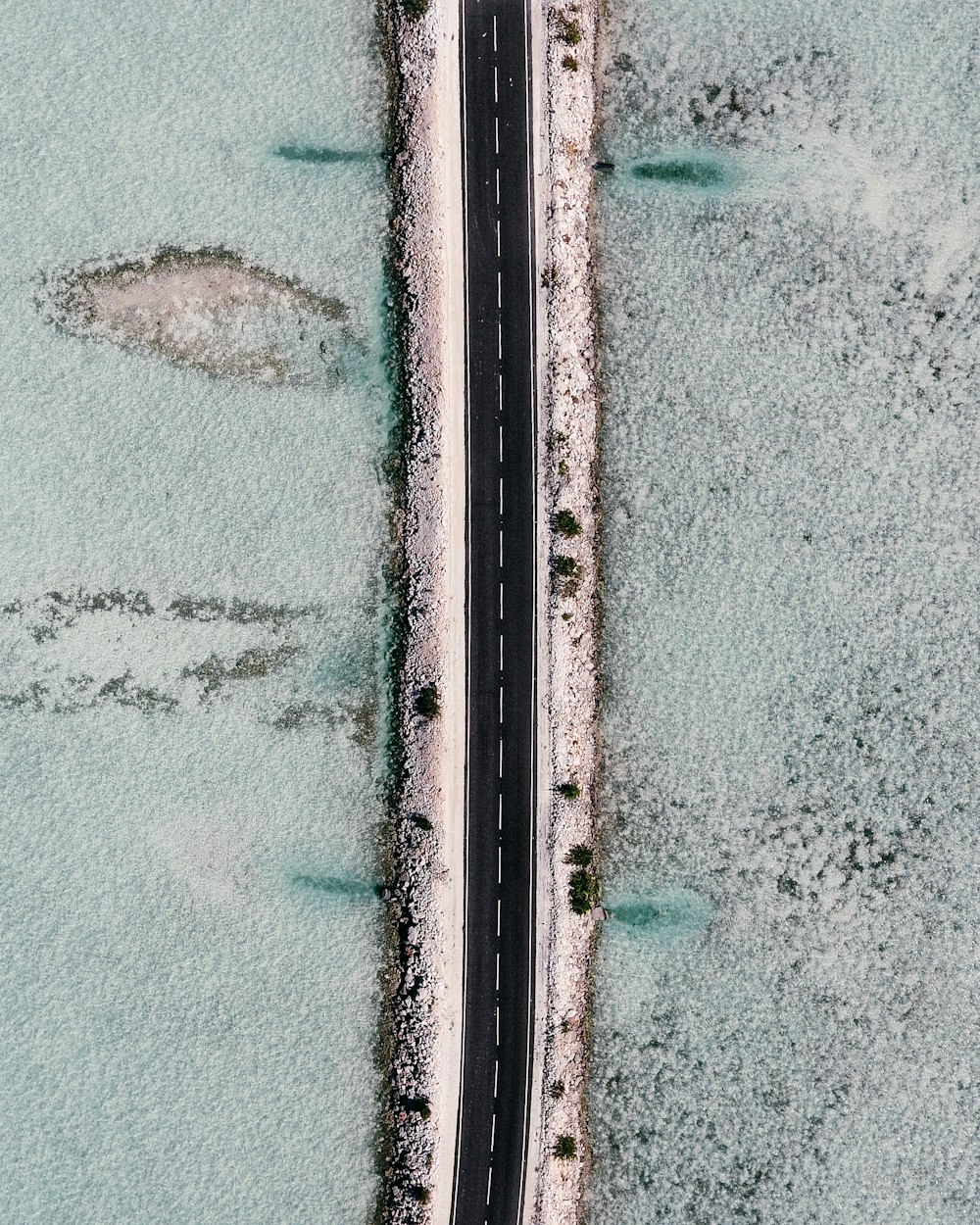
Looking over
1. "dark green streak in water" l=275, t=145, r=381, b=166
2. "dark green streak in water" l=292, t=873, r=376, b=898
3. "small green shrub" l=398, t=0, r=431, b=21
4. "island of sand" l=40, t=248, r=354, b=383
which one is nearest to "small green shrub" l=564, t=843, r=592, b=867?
"dark green streak in water" l=292, t=873, r=376, b=898

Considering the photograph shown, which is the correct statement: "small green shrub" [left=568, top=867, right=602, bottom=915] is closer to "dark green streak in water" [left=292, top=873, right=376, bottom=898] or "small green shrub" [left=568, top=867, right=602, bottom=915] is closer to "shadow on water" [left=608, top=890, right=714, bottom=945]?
"shadow on water" [left=608, top=890, right=714, bottom=945]

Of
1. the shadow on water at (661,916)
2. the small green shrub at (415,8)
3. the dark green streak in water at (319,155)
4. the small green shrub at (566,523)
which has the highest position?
the small green shrub at (415,8)

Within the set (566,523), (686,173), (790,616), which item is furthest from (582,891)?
(686,173)

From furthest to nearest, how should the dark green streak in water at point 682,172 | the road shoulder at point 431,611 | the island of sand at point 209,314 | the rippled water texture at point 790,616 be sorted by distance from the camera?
the dark green streak in water at point 682,172, the island of sand at point 209,314, the rippled water texture at point 790,616, the road shoulder at point 431,611

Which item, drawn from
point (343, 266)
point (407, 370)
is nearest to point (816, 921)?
point (407, 370)

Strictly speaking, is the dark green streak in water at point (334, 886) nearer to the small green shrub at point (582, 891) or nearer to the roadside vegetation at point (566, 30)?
the small green shrub at point (582, 891)

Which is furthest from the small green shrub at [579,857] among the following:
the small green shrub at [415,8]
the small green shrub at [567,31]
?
the small green shrub at [415,8]

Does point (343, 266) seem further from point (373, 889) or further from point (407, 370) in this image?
point (373, 889)

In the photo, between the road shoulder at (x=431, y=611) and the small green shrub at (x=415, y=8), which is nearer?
the road shoulder at (x=431, y=611)
